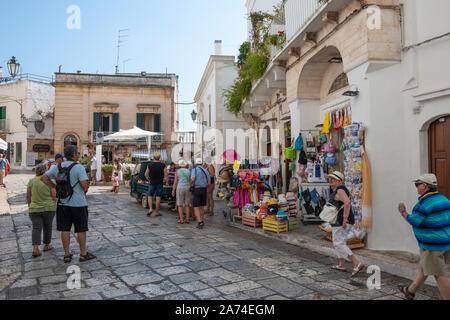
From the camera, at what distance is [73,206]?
504cm

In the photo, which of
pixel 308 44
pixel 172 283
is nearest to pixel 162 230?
pixel 172 283

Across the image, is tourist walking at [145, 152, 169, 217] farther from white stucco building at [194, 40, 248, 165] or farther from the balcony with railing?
the balcony with railing

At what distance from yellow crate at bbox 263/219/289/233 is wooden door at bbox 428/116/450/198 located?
2.94 m

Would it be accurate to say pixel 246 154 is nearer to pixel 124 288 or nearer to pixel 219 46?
pixel 219 46

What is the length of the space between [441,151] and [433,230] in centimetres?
240

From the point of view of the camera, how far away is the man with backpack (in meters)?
4.99

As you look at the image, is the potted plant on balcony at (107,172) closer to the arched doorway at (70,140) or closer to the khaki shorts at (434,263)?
the arched doorway at (70,140)

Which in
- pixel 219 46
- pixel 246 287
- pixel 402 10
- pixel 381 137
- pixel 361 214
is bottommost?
pixel 246 287

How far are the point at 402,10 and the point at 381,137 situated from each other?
2.21 meters

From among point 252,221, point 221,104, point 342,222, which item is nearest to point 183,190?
point 252,221

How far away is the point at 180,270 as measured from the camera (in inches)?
182

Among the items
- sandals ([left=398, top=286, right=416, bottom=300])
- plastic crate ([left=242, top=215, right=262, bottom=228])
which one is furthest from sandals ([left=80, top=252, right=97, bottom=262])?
sandals ([left=398, top=286, right=416, bottom=300])

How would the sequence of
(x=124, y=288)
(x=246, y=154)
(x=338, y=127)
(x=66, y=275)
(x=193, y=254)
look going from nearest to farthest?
(x=124, y=288) < (x=66, y=275) < (x=193, y=254) < (x=338, y=127) < (x=246, y=154)

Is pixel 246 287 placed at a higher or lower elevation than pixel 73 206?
lower
